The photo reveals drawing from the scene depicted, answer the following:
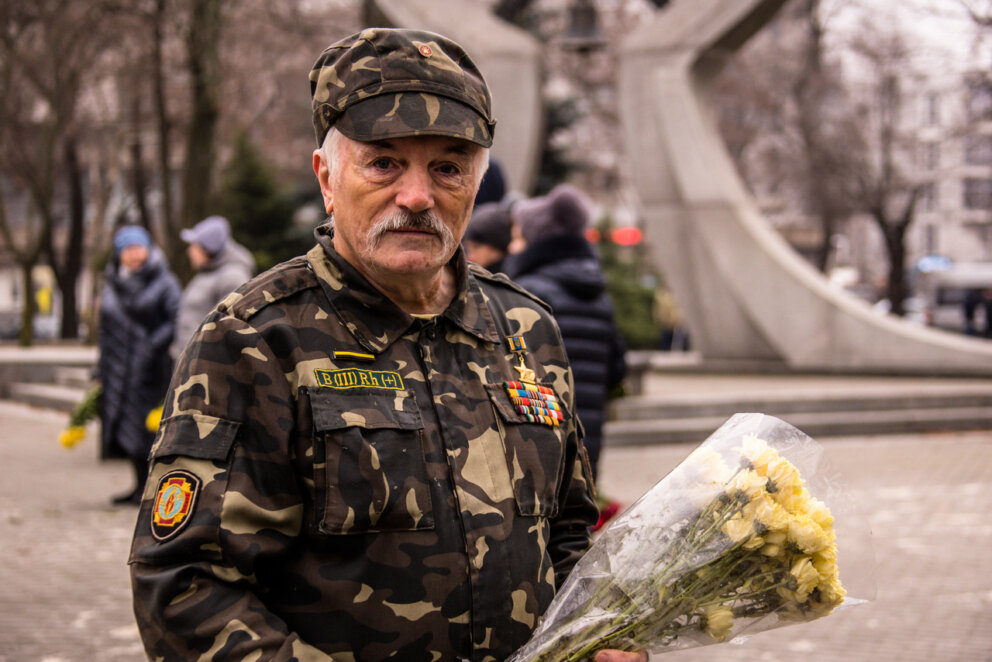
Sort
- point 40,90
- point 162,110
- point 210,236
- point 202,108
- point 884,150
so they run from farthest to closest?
point 884,150, point 40,90, point 162,110, point 202,108, point 210,236

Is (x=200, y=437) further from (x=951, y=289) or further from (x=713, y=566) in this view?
(x=951, y=289)

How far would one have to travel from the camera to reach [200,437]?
6.36 feet

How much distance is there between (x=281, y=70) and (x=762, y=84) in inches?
563

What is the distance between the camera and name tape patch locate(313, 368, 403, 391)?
2043 mm

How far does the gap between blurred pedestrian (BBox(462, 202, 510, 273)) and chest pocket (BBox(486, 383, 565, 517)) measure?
3.51 metres

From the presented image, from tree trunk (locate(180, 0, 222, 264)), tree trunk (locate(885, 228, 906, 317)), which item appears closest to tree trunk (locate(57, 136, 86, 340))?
tree trunk (locate(180, 0, 222, 264))

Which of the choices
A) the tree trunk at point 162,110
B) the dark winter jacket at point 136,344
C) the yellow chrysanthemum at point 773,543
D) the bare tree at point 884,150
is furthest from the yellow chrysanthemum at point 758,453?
the bare tree at point 884,150

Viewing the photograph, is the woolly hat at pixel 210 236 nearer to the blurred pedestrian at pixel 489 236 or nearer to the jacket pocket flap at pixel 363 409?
the blurred pedestrian at pixel 489 236

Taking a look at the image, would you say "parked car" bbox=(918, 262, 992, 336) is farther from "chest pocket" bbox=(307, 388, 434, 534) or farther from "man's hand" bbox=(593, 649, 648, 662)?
"chest pocket" bbox=(307, 388, 434, 534)

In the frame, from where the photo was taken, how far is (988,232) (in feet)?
168

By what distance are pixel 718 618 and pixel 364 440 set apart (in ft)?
2.27

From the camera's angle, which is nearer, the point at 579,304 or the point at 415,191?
the point at 415,191

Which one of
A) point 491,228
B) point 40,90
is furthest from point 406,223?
point 40,90

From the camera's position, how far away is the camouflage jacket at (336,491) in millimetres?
1916
